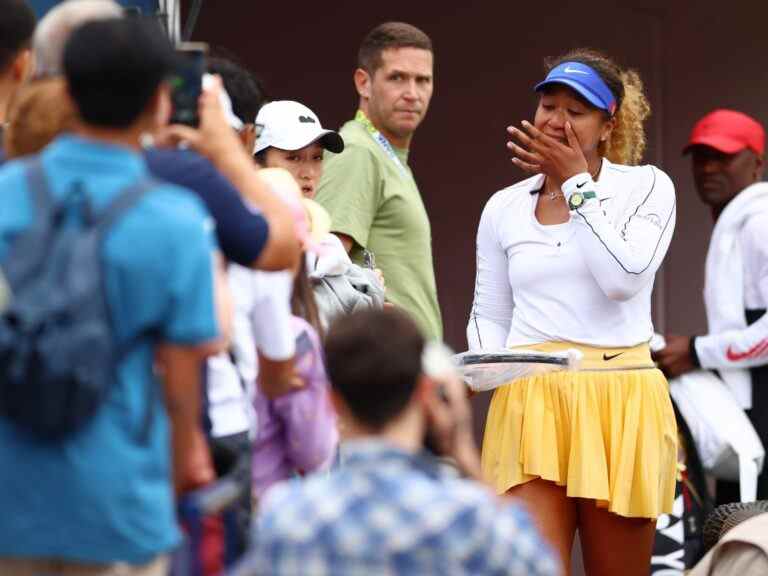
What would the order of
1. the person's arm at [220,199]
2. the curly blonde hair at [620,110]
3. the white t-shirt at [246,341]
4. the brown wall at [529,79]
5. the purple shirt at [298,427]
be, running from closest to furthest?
1. the person's arm at [220,199]
2. the white t-shirt at [246,341]
3. the purple shirt at [298,427]
4. the curly blonde hair at [620,110]
5. the brown wall at [529,79]

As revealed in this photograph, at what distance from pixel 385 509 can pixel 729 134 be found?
13.1ft

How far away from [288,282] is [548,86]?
5.01 feet

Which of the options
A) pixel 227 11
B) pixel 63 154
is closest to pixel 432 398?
pixel 63 154

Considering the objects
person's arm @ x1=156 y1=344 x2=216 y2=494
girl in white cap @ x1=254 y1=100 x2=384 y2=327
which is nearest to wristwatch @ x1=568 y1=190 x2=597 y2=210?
girl in white cap @ x1=254 y1=100 x2=384 y2=327

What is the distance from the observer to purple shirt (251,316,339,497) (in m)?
3.12

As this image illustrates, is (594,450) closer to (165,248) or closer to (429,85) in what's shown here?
(429,85)

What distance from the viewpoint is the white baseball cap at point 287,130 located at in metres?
4.25

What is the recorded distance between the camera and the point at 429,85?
16.7 ft

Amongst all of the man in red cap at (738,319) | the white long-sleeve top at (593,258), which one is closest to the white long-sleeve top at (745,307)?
the man in red cap at (738,319)

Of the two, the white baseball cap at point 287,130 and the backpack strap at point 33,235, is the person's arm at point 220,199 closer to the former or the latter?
the backpack strap at point 33,235

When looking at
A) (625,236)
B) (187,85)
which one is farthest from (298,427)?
Answer: (625,236)

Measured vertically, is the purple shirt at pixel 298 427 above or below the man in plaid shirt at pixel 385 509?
below

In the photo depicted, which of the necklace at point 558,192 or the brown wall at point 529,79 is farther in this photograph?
the brown wall at point 529,79

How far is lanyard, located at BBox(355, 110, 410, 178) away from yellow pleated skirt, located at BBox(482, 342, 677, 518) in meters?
0.87
